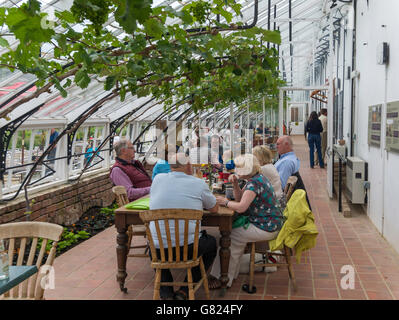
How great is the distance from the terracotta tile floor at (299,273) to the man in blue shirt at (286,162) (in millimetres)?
876

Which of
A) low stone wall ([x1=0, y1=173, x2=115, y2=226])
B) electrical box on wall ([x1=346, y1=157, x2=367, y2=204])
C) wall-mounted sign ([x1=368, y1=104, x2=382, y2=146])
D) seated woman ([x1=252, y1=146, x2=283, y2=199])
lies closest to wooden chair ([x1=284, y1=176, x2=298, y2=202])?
seated woman ([x1=252, y1=146, x2=283, y2=199])

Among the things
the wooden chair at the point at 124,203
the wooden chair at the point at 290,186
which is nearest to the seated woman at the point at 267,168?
the wooden chair at the point at 290,186

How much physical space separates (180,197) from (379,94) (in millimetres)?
3453

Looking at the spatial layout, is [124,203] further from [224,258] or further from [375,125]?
→ [375,125]

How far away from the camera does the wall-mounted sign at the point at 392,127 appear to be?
4.38 meters

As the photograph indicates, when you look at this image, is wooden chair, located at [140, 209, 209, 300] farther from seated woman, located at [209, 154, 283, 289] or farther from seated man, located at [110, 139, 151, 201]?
seated man, located at [110, 139, 151, 201]

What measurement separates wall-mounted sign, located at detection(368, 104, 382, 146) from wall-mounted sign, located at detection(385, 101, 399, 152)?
19.7 inches

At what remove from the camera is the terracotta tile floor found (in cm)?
348

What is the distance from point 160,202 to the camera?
3.12m

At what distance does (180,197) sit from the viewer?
3115 mm

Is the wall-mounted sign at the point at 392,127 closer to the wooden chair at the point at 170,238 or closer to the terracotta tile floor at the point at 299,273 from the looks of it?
the terracotta tile floor at the point at 299,273
